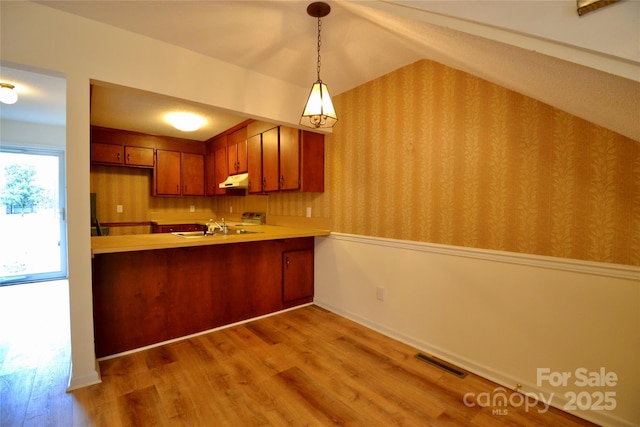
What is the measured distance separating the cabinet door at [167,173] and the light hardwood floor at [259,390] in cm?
306

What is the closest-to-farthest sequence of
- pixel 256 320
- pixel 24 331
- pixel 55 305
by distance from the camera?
pixel 24 331, pixel 256 320, pixel 55 305

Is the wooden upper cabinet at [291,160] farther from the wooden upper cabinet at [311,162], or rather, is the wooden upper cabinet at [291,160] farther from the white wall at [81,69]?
the white wall at [81,69]

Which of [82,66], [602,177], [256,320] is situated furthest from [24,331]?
[602,177]

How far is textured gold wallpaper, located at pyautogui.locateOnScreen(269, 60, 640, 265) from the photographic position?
1.55 meters

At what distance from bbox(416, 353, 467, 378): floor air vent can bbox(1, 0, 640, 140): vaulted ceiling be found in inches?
68.1

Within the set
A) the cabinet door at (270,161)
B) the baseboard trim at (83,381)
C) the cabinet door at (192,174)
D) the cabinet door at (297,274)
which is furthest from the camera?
the cabinet door at (192,174)

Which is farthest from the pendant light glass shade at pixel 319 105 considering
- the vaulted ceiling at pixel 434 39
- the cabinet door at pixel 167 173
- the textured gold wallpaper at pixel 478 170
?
the cabinet door at pixel 167 173

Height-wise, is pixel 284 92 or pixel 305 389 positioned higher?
pixel 284 92

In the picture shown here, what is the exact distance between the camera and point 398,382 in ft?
6.21

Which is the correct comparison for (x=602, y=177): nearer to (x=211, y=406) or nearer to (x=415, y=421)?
(x=415, y=421)

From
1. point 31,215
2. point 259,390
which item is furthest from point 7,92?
Result: point 259,390

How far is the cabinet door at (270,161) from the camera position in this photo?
3379mm

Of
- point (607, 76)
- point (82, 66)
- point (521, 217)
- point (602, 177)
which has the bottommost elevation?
point (521, 217)

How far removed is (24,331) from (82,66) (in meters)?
2.56
